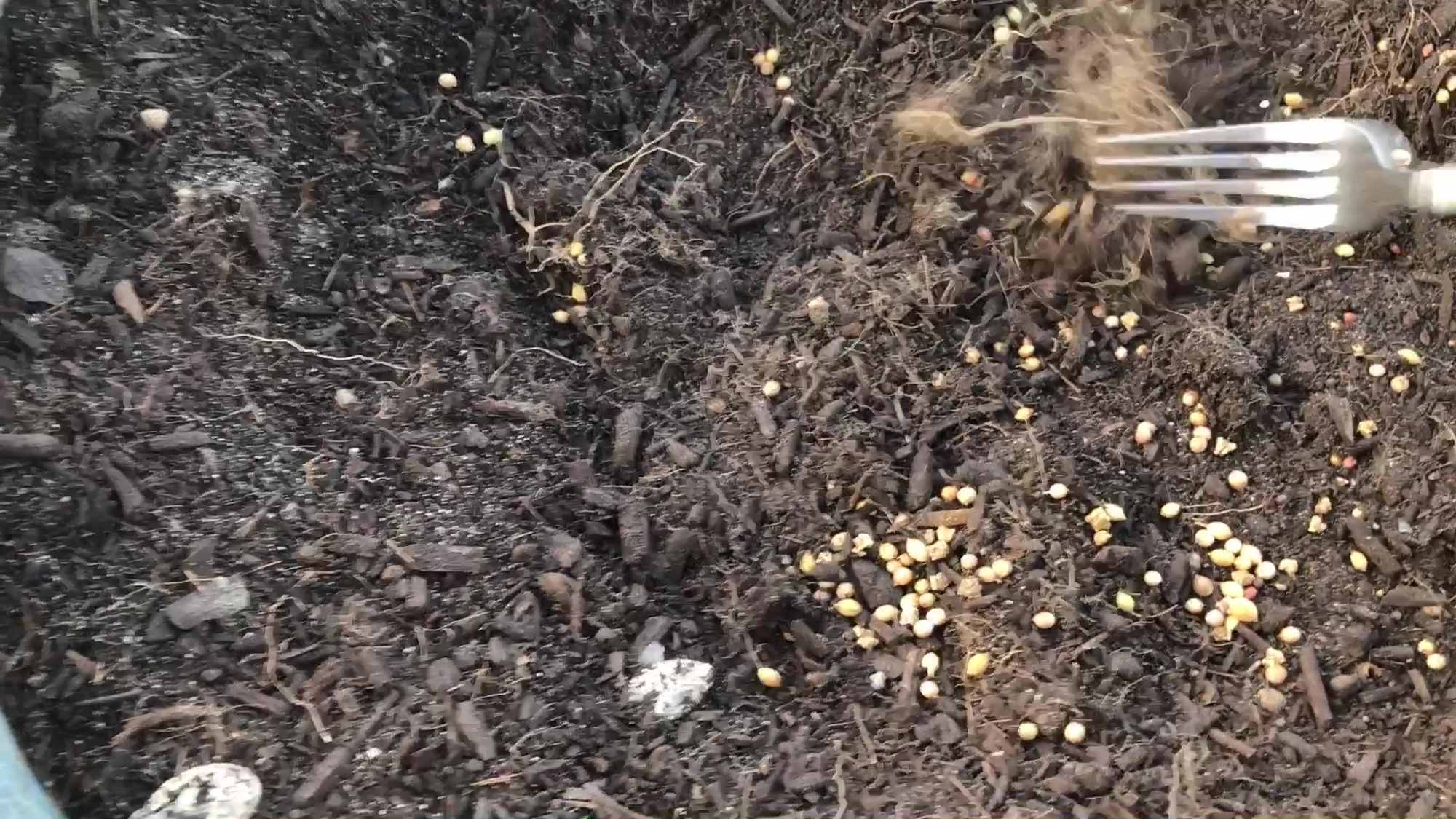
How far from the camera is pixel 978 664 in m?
1.14

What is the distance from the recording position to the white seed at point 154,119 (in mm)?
1159

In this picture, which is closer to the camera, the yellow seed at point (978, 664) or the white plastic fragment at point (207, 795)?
the white plastic fragment at point (207, 795)

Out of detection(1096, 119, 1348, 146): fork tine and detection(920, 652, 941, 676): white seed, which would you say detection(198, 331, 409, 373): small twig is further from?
detection(1096, 119, 1348, 146): fork tine

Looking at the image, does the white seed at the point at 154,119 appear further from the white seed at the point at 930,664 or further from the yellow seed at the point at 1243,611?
the yellow seed at the point at 1243,611

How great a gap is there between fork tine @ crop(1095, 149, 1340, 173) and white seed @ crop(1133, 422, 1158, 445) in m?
0.34

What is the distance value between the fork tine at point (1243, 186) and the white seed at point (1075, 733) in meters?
0.70

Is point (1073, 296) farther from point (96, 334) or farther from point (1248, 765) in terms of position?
point (96, 334)

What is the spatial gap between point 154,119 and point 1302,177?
1.42 meters

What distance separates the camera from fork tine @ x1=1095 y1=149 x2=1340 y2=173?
1.16 meters

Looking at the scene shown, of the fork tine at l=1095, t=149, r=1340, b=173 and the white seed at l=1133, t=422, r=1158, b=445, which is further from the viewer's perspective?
the white seed at l=1133, t=422, r=1158, b=445

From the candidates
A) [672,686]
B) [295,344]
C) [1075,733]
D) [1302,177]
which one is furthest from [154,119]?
[1302,177]

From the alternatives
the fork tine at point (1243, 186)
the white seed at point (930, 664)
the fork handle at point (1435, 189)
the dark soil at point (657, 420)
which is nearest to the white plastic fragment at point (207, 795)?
the dark soil at point (657, 420)

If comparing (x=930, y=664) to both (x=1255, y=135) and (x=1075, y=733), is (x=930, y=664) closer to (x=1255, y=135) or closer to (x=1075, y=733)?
(x=1075, y=733)

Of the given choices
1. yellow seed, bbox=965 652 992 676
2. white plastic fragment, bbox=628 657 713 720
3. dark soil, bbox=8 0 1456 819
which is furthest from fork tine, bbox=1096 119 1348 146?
white plastic fragment, bbox=628 657 713 720
